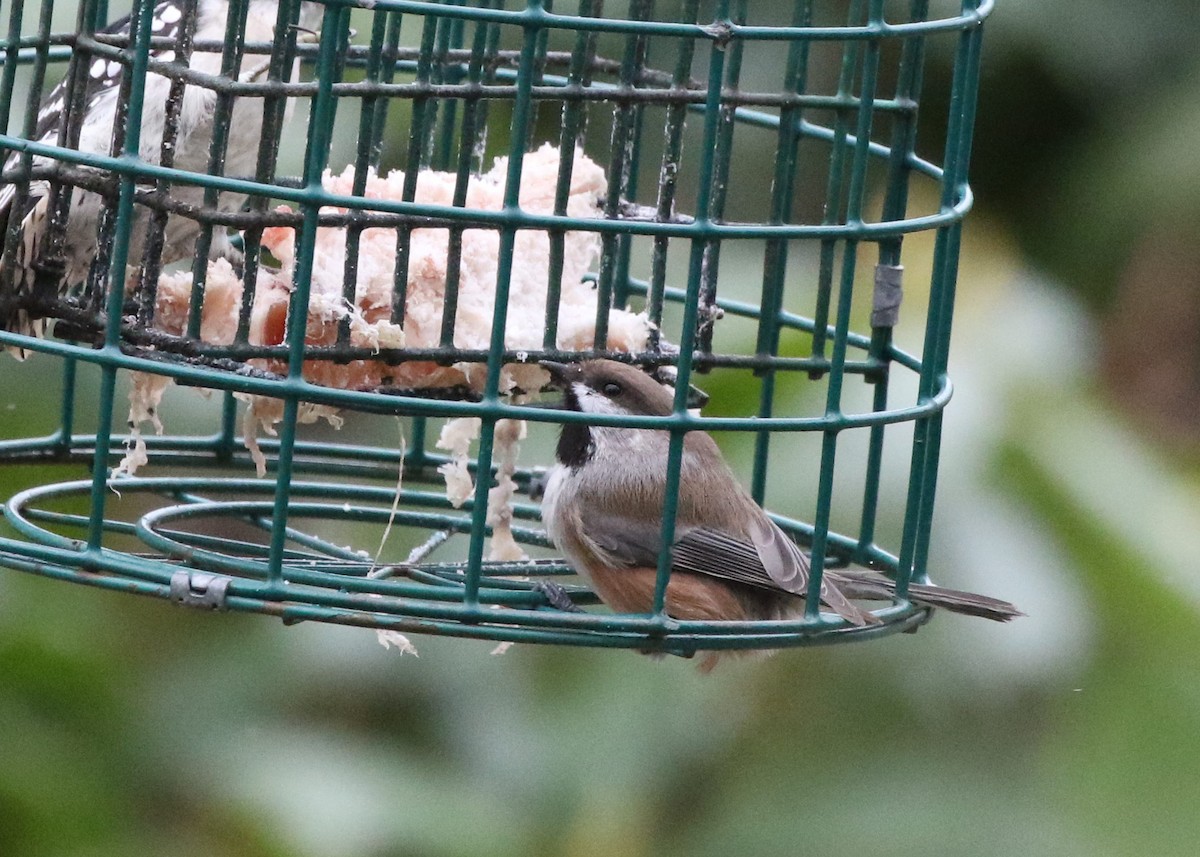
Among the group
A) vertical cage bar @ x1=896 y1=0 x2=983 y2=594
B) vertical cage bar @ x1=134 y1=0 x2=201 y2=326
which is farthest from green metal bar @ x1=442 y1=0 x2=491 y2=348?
vertical cage bar @ x1=896 y1=0 x2=983 y2=594

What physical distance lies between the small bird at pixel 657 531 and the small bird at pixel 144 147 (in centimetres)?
110

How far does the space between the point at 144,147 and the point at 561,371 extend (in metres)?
1.45

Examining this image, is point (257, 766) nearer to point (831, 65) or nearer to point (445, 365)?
point (445, 365)

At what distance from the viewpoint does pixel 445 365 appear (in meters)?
3.86

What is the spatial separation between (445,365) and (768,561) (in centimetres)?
93

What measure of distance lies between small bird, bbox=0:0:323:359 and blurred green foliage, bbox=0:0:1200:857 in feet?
5.64

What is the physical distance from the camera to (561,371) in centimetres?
397

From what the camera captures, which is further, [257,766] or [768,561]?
[257,766]

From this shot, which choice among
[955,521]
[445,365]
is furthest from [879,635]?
[955,521]

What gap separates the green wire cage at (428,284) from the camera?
3.40 metres

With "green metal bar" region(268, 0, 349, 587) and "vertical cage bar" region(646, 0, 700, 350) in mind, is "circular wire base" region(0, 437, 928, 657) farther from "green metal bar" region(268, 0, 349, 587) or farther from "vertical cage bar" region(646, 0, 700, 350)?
"vertical cage bar" region(646, 0, 700, 350)


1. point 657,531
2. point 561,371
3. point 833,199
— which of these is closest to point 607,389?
point 561,371

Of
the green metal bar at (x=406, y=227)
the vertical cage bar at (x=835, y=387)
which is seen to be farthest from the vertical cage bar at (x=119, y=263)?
the vertical cage bar at (x=835, y=387)

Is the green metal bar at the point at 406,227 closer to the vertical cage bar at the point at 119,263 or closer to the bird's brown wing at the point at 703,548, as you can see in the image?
the vertical cage bar at the point at 119,263
